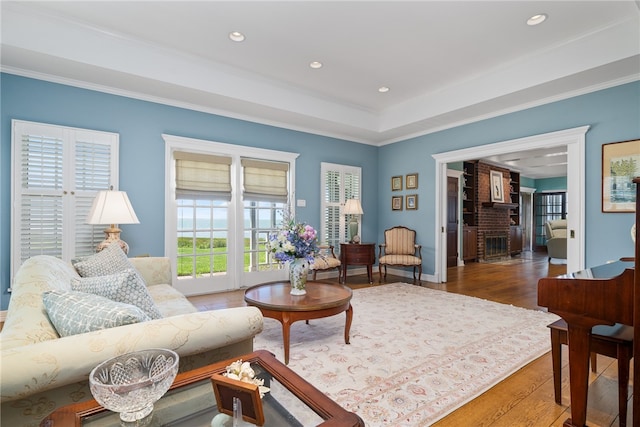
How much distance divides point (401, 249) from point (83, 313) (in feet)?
16.6

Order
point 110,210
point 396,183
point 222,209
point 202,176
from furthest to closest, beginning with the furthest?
point 396,183 < point 222,209 < point 202,176 < point 110,210

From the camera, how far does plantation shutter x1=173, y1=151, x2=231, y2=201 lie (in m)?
4.32

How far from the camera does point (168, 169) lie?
4.21 m

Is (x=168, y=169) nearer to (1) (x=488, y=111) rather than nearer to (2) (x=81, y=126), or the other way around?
(2) (x=81, y=126)

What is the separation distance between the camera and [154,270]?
3.04 meters

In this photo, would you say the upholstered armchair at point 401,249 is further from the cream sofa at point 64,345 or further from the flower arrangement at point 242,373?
the flower arrangement at point 242,373

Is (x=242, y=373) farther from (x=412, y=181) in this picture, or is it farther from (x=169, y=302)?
(x=412, y=181)

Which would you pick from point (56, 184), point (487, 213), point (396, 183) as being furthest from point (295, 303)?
point (487, 213)

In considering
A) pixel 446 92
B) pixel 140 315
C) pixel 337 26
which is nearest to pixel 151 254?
pixel 140 315

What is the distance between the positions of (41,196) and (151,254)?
132 centimetres

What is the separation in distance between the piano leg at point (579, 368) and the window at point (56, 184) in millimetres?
4549

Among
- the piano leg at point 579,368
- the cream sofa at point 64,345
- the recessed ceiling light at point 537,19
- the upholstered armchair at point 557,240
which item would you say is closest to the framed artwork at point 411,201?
the recessed ceiling light at point 537,19

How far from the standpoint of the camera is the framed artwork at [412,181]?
225 inches

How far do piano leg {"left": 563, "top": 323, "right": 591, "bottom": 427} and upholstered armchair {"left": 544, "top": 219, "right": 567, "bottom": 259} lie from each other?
7.94 m
